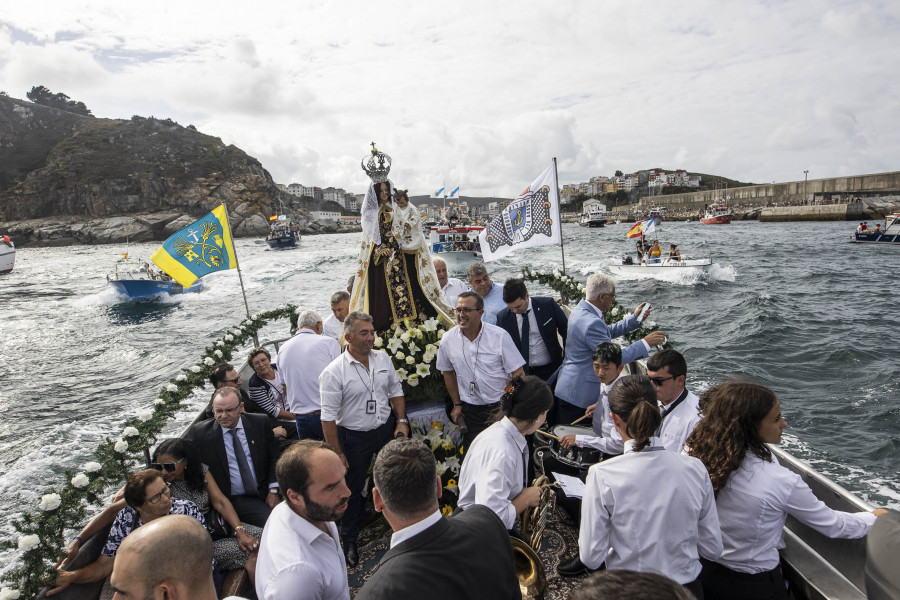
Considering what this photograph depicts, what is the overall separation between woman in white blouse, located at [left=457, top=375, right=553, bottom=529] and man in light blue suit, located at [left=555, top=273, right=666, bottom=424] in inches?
68.9

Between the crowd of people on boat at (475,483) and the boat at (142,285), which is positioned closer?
the crowd of people on boat at (475,483)

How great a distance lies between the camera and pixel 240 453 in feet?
12.2

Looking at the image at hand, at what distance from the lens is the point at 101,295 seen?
29.7 meters

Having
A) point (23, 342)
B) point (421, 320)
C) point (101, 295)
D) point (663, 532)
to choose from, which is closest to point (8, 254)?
point (101, 295)

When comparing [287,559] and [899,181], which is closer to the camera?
[287,559]

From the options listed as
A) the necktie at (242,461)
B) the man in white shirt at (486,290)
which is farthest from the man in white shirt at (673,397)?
the necktie at (242,461)

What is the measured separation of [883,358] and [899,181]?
72352 millimetres

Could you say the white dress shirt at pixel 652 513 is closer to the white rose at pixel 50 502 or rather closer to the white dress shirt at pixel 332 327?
the white rose at pixel 50 502

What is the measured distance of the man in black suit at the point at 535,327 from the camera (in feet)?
15.6

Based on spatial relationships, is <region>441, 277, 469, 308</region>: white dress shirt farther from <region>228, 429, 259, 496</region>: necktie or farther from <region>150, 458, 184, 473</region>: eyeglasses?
<region>150, 458, 184, 473</region>: eyeglasses

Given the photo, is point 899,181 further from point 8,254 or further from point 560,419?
point 8,254

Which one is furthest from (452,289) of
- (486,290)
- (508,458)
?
(508,458)

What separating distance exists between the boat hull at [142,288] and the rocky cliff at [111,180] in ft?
235

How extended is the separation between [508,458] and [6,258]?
61871 millimetres
